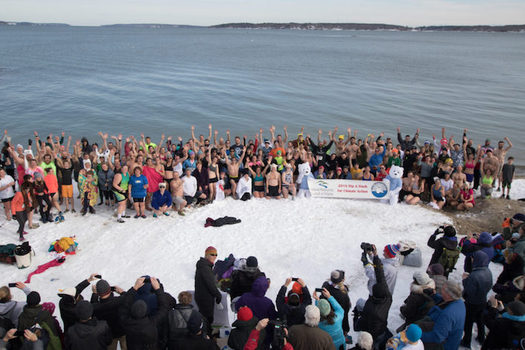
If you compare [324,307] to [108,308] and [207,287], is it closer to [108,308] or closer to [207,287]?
[207,287]

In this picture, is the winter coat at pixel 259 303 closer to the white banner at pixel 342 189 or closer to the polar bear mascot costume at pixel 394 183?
the white banner at pixel 342 189

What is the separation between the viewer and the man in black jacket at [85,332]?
4.95 m

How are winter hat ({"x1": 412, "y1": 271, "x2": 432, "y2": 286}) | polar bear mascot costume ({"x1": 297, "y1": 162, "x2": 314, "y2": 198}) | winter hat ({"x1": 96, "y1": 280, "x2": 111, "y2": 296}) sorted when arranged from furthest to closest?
polar bear mascot costume ({"x1": 297, "y1": 162, "x2": 314, "y2": 198}) → winter hat ({"x1": 412, "y1": 271, "x2": 432, "y2": 286}) → winter hat ({"x1": 96, "y1": 280, "x2": 111, "y2": 296})

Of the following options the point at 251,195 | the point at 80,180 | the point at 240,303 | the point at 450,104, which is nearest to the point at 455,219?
the point at 251,195

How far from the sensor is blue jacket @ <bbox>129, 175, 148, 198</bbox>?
11.0m

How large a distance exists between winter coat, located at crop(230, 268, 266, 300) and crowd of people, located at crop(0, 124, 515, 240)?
534 cm

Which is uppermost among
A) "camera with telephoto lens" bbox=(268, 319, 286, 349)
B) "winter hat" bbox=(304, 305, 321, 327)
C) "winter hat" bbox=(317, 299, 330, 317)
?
"winter hat" bbox=(304, 305, 321, 327)

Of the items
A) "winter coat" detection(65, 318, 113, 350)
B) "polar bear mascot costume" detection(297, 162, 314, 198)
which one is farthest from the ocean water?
"winter coat" detection(65, 318, 113, 350)

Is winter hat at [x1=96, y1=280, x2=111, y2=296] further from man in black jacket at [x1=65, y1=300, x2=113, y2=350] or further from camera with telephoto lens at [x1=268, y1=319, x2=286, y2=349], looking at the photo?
camera with telephoto lens at [x1=268, y1=319, x2=286, y2=349]

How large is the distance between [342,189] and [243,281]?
7131 mm

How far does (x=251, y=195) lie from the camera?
12.8 metres

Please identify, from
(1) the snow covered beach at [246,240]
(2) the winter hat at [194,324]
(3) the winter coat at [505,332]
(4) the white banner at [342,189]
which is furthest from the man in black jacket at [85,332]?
(4) the white banner at [342,189]

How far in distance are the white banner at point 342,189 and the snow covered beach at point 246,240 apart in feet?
0.87

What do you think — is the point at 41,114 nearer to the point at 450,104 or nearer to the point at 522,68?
the point at 450,104
